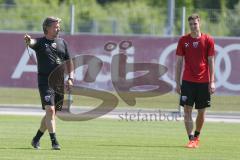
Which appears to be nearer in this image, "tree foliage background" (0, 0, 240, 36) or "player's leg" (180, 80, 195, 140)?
"player's leg" (180, 80, 195, 140)

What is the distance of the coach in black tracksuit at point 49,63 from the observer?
1316cm

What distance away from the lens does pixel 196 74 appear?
14414 mm

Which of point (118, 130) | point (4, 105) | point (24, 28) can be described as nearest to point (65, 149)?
point (118, 130)

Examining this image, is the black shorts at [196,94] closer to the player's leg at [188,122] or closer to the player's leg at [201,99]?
the player's leg at [201,99]

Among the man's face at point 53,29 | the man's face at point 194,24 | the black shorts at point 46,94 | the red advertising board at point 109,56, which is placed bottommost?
the red advertising board at point 109,56

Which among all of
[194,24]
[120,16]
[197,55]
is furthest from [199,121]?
[120,16]

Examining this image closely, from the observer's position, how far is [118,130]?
17141 mm

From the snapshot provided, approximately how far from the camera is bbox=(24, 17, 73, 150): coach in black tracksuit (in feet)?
43.2

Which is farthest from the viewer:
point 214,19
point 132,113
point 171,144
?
point 214,19

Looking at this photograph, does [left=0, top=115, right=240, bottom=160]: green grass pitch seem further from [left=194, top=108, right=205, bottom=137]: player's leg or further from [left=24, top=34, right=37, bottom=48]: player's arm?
[left=24, top=34, right=37, bottom=48]: player's arm

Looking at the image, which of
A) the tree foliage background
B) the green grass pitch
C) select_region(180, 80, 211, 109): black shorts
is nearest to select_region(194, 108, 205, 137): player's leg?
select_region(180, 80, 211, 109): black shorts

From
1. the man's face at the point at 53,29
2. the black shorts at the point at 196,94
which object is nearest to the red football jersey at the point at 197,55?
the black shorts at the point at 196,94

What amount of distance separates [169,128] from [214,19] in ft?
29.2

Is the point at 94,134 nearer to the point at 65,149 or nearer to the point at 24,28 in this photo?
the point at 65,149
